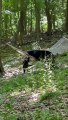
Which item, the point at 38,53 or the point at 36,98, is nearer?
the point at 36,98

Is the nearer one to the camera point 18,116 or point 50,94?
point 18,116

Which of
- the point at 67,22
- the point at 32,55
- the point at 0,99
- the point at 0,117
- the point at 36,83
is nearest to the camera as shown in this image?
the point at 0,117

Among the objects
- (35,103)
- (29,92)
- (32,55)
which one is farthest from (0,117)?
(32,55)

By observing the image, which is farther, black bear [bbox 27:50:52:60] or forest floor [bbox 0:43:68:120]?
black bear [bbox 27:50:52:60]

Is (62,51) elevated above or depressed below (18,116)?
below

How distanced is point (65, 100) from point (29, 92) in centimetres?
167

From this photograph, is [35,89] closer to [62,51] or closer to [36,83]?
[36,83]

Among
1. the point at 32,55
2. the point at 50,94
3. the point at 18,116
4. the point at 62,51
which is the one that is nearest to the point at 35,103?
the point at 50,94

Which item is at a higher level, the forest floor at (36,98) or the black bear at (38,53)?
the forest floor at (36,98)

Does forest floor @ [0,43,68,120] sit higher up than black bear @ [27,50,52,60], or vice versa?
forest floor @ [0,43,68,120]

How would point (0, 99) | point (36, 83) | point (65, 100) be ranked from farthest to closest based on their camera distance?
point (36, 83)
point (0, 99)
point (65, 100)

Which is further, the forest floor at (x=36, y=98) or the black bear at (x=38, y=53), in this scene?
the black bear at (x=38, y=53)

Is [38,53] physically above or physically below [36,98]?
below

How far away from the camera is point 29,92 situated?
32.7 feet
